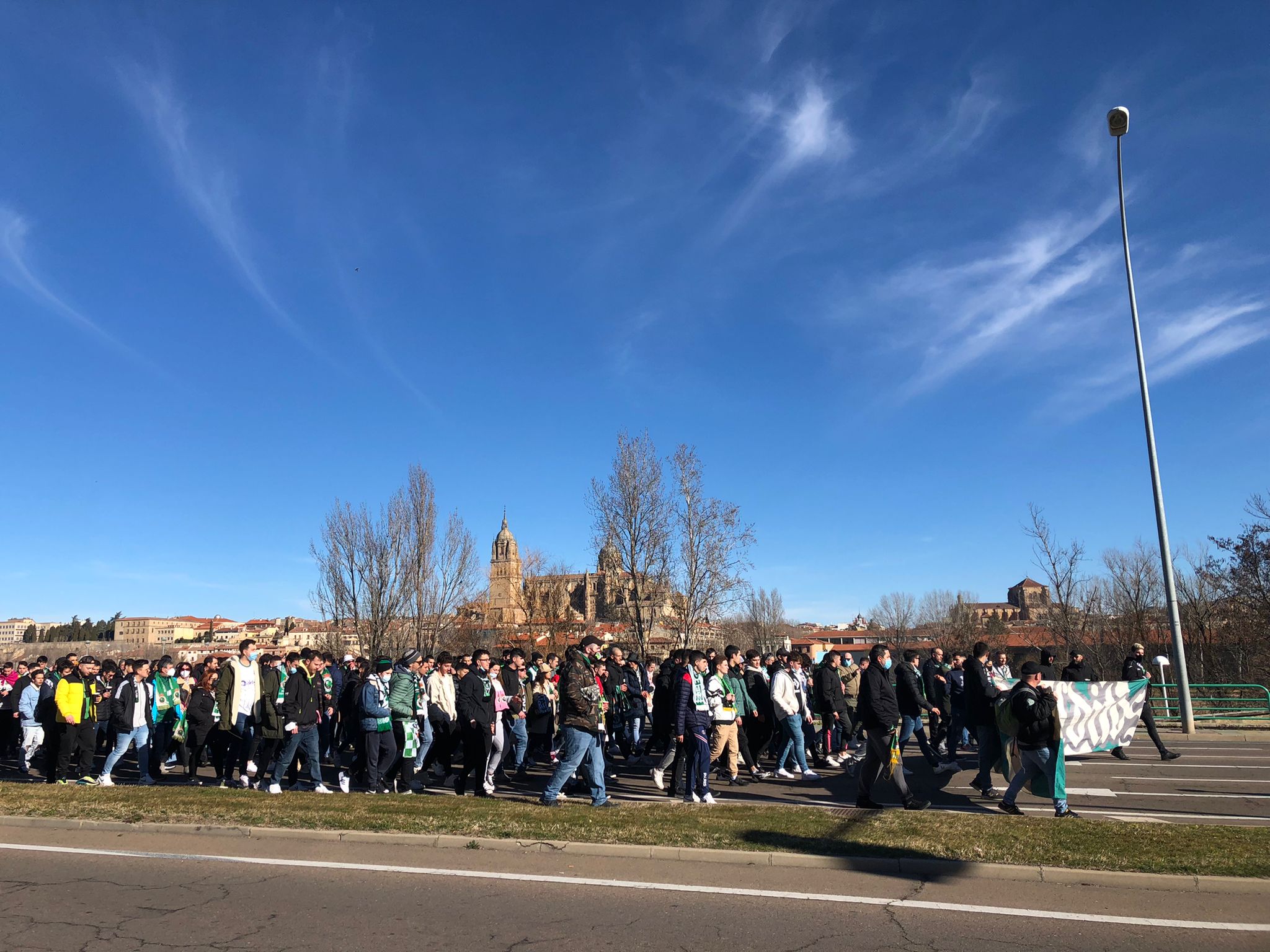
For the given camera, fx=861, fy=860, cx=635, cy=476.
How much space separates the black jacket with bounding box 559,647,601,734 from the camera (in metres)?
10.0

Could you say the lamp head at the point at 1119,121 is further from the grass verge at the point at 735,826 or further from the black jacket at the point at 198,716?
the black jacket at the point at 198,716

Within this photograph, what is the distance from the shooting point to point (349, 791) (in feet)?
37.6

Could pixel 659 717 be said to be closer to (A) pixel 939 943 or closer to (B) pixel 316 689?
(B) pixel 316 689

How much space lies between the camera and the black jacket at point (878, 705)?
9.56 m

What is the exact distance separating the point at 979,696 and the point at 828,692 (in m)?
2.58

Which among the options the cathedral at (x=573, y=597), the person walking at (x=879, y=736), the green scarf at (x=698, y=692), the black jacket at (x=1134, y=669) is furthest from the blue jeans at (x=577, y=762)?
the cathedral at (x=573, y=597)

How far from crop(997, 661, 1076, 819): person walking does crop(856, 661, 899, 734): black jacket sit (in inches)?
49.2

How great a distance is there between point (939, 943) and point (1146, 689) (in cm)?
979

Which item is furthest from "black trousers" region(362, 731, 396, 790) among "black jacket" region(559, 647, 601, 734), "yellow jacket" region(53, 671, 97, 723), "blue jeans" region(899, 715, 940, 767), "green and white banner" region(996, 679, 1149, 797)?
"green and white banner" region(996, 679, 1149, 797)

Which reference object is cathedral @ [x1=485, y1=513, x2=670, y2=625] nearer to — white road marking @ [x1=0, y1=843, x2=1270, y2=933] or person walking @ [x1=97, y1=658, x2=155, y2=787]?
person walking @ [x1=97, y1=658, x2=155, y2=787]

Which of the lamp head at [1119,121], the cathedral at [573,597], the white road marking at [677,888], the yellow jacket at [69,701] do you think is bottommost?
the white road marking at [677,888]

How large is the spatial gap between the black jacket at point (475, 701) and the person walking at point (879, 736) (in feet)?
15.7

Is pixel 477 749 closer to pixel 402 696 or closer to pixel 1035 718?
pixel 402 696

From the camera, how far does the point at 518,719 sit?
491 inches
